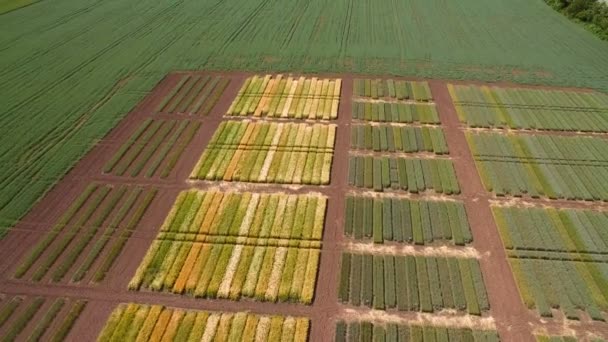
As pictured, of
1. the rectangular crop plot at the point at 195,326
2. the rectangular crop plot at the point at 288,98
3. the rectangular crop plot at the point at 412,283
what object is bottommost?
the rectangular crop plot at the point at 195,326

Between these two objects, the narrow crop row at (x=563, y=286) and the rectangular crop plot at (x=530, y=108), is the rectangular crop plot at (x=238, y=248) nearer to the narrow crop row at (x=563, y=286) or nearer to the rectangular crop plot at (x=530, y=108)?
the narrow crop row at (x=563, y=286)

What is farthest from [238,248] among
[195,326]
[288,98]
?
[288,98]

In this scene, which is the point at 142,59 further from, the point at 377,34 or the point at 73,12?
the point at 377,34

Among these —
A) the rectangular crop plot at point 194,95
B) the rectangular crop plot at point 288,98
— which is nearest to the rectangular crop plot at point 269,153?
the rectangular crop plot at point 288,98

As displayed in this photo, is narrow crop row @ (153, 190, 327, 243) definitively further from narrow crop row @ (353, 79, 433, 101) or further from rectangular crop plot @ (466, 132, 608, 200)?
narrow crop row @ (353, 79, 433, 101)

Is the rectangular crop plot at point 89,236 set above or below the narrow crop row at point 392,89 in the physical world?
below
